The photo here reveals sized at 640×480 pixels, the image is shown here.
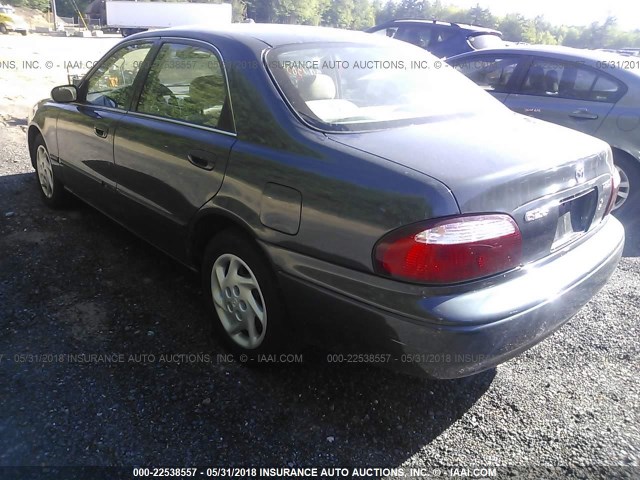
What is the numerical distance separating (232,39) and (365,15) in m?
112

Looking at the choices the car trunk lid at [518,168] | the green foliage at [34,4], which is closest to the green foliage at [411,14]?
the green foliage at [34,4]

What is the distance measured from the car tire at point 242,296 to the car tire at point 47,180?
2.48 m

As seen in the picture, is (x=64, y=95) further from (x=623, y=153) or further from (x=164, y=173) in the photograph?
(x=623, y=153)

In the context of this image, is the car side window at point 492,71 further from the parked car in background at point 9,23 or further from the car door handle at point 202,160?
the parked car in background at point 9,23

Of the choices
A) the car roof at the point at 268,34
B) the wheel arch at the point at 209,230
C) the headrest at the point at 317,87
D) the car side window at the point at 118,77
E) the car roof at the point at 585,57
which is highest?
the car roof at the point at 268,34

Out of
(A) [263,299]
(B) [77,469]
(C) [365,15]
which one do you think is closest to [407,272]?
(A) [263,299]

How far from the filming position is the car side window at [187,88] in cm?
262

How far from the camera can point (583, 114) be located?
15.9 feet

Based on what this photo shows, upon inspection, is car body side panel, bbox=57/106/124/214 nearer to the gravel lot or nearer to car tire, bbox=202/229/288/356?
the gravel lot

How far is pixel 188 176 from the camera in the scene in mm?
2672

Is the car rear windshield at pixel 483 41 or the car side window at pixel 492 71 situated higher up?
the car rear windshield at pixel 483 41

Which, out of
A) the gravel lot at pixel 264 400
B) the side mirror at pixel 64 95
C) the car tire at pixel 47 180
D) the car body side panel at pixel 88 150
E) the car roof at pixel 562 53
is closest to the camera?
the gravel lot at pixel 264 400

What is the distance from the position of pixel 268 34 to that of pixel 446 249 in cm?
173

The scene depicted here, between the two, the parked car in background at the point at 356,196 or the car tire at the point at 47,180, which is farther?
the car tire at the point at 47,180
